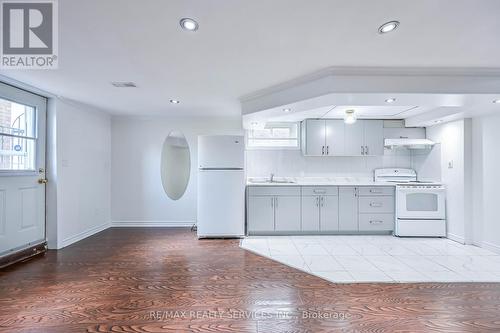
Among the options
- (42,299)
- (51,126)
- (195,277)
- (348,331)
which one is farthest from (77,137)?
(348,331)

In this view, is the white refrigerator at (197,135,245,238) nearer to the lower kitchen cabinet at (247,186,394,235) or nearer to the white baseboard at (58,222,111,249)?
the lower kitchen cabinet at (247,186,394,235)

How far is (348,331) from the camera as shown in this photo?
1.73m

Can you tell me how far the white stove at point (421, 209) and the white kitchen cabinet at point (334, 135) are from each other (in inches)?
47.5

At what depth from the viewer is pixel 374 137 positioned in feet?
14.6

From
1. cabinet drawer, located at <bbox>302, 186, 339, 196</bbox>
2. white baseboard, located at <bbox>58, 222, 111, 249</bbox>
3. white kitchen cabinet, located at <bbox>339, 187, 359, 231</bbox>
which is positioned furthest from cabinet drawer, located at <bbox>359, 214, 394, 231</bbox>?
white baseboard, located at <bbox>58, 222, 111, 249</bbox>

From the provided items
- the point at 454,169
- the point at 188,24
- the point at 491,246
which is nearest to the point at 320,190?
the point at 454,169

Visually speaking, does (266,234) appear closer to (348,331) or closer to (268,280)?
(268,280)

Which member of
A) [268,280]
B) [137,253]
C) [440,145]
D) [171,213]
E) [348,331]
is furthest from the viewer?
[171,213]

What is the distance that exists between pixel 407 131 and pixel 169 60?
14.1 feet

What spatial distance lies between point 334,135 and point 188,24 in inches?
135

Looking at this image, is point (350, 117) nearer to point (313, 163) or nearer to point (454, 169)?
point (313, 163)

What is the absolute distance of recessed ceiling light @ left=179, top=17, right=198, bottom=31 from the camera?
1.64m

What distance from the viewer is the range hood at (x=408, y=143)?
4172mm

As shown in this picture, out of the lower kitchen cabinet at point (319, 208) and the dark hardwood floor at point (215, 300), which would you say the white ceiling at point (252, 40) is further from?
the dark hardwood floor at point (215, 300)
